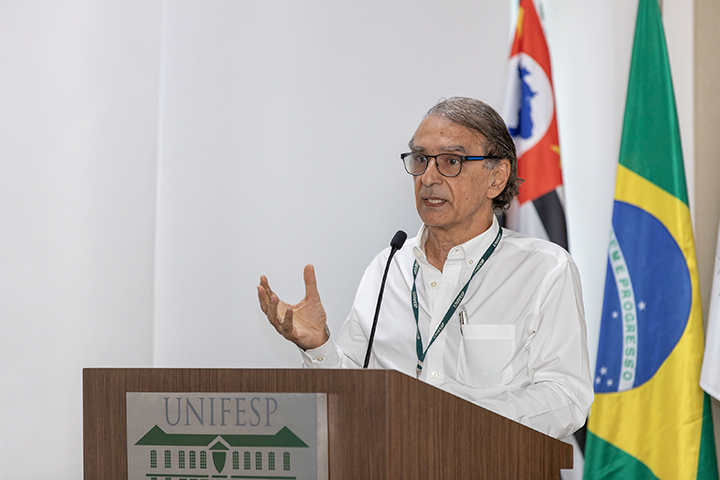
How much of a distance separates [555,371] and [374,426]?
87 cm

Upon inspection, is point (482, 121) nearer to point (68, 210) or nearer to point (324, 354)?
point (324, 354)

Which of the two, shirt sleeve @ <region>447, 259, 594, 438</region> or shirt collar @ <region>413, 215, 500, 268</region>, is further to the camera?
shirt collar @ <region>413, 215, 500, 268</region>

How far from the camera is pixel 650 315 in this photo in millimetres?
2318

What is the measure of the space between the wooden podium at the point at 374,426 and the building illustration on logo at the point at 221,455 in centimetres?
7

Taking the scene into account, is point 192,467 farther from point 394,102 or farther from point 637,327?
point 394,102

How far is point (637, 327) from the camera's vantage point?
233cm

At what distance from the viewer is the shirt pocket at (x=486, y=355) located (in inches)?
70.4

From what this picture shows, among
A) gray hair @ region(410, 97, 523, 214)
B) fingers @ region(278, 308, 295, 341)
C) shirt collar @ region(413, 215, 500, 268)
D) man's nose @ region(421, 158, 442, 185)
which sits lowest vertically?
fingers @ region(278, 308, 295, 341)

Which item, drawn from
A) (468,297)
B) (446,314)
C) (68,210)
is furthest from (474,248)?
(68,210)

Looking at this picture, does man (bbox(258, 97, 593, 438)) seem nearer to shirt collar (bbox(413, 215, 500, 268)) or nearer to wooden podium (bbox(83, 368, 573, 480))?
shirt collar (bbox(413, 215, 500, 268))

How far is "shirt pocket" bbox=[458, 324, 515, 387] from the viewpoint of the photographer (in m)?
1.79

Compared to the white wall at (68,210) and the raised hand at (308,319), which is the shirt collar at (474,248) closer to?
the raised hand at (308,319)

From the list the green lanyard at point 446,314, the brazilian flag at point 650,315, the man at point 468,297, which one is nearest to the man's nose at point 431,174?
the man at point 468,297

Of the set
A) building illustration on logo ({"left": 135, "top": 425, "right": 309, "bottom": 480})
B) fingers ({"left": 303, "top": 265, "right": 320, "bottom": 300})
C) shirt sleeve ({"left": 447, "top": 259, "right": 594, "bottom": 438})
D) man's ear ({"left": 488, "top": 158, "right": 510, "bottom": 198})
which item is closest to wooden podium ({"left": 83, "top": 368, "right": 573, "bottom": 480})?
building illustration on logo ({"left": 135, "top": 425, "right": 309, "bottom": 480})
